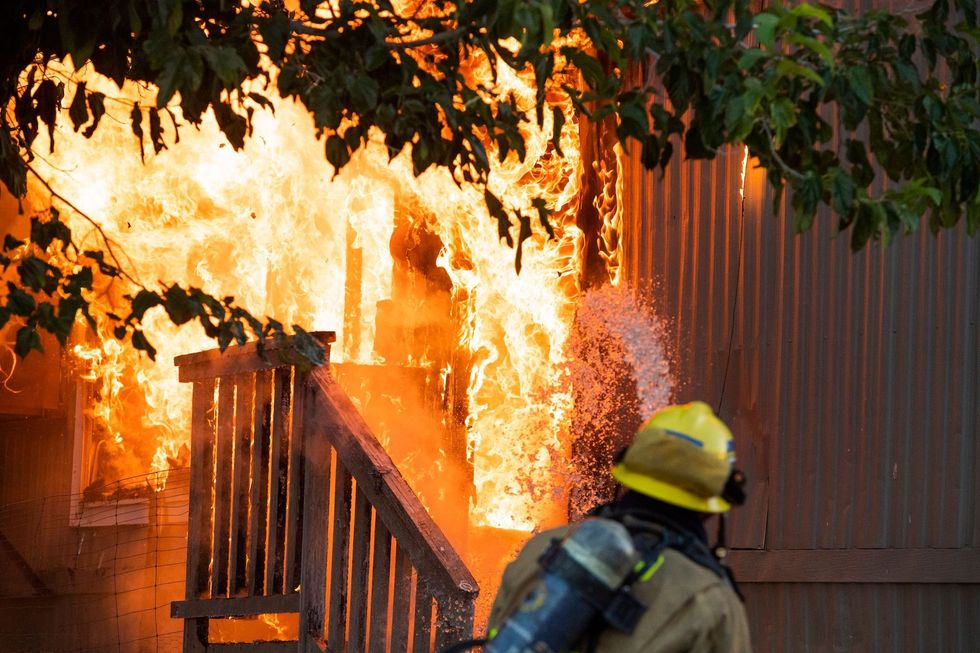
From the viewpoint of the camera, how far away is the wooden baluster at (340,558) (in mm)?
6215

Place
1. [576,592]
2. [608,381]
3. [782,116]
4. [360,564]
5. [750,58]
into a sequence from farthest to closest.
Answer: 1. [608,381]
2. [360,564]
3. [782,116]
4. [750,58]
5. [576,592]

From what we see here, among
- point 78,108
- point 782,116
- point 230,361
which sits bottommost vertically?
point 230,361

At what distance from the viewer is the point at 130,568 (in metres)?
10.2

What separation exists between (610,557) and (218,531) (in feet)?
14.7

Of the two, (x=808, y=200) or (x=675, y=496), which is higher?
(x=808, y=200)

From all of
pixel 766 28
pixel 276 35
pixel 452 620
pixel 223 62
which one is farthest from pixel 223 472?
pixel 766 28

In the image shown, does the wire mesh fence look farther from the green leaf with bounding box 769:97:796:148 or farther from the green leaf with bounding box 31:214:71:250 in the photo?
the green leaf with bounding box 769:97:796:148

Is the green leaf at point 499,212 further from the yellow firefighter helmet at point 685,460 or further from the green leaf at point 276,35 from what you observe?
the yellow firefighter helmet at point 685,460

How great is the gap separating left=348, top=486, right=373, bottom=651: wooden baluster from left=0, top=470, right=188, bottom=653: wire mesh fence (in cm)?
423

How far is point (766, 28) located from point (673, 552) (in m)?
1.78

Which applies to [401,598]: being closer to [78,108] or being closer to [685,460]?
[78,108]

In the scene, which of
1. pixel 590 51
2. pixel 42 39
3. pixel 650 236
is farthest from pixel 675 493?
pixel 590 51

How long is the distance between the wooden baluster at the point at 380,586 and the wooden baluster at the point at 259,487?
2.89 feet

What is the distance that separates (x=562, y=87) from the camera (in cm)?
486
